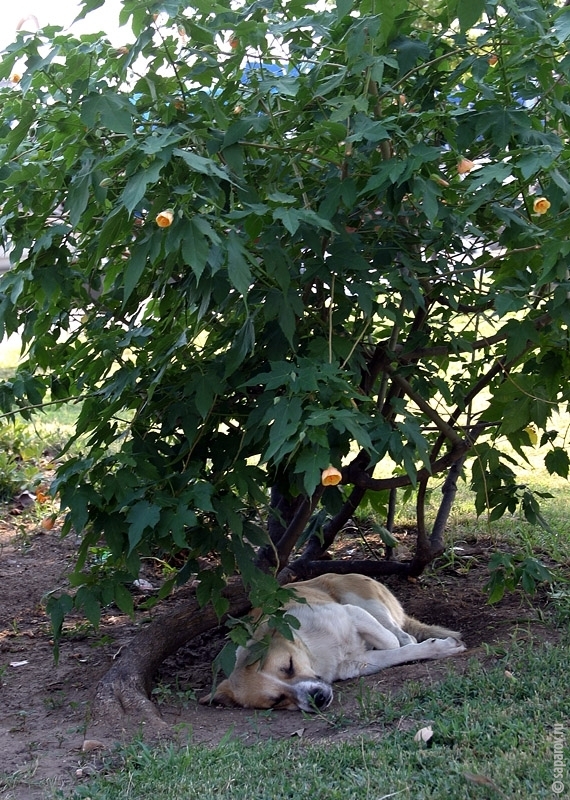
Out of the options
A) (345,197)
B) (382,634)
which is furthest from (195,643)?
(345,197)

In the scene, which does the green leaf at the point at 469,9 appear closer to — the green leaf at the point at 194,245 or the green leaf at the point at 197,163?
the green leaf at the point at 197,163

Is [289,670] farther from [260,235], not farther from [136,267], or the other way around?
[136,267]

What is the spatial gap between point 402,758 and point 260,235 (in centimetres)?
193

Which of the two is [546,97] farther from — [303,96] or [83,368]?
[83,368]

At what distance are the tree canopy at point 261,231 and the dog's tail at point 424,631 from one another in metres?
0.95

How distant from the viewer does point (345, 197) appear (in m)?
3.38

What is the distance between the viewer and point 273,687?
4.37 meters

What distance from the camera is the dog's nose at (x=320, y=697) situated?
414cm

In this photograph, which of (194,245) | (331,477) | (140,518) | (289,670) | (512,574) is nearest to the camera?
(194,245)

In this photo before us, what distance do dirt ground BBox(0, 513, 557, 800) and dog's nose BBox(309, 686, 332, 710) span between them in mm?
53

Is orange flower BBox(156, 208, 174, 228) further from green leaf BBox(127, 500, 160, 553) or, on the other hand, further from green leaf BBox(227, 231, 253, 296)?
green leaf BBox(127, 500, 160, 553)

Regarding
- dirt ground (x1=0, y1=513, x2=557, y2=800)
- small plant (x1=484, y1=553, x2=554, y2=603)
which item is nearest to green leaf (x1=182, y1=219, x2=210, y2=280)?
dirt ground (x1=0, y1=513, x2=557, y2=800)

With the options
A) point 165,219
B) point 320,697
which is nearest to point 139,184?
point 165,219

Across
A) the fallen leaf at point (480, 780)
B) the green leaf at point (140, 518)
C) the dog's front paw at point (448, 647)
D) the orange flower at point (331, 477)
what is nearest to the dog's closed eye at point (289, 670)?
the dog's front paw at point (448, 647)
